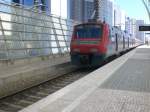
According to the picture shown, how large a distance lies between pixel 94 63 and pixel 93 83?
11.3 metres

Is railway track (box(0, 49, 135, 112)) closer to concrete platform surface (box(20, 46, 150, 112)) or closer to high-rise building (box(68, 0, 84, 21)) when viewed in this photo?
concrete platform surface (box(20, 46, 150, 112))

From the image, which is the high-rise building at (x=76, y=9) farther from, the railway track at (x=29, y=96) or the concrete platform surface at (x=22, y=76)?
the railway track at (x=29, y=96)

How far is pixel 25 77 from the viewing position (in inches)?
619

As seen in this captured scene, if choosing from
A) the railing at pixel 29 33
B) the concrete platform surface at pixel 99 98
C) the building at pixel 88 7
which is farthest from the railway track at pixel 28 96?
the building at pixel 88 7

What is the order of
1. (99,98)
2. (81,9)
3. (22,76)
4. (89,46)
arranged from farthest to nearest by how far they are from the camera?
(81,9) → (89,46) → (22,76) → (99,98)

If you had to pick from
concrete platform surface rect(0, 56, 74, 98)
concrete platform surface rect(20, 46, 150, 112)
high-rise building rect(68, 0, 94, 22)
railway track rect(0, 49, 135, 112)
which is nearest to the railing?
concrete platform surface rect(0, 56, 74, 98)

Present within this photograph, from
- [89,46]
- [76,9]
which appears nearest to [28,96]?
[89,46]

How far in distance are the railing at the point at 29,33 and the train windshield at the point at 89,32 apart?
3684 mm

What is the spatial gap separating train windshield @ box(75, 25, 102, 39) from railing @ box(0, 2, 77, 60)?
3.68 metres

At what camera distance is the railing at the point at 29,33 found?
73.0ft

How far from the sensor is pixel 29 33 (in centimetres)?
2625

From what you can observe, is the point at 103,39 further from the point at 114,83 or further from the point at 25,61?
the point at 114,83

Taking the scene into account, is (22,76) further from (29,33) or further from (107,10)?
(107,10)

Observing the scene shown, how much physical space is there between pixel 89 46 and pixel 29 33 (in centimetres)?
542
